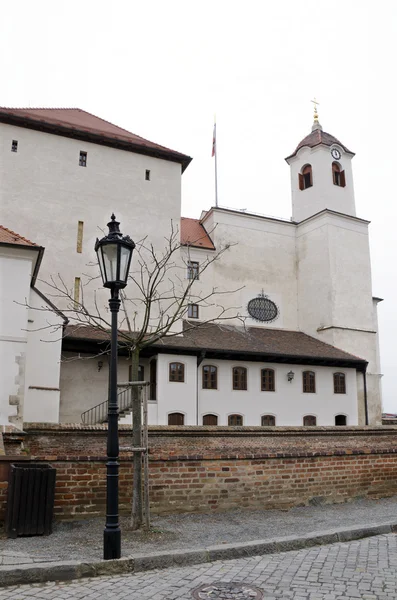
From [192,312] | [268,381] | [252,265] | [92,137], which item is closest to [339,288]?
[252,265]

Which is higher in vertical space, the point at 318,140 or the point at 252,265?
the point at 318,140

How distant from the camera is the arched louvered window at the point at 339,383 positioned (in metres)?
30.0

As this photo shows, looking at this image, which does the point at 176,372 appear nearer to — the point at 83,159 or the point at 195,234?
the point at 195,234

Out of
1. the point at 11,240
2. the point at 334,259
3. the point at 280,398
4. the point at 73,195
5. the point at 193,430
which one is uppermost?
the point at 73,195

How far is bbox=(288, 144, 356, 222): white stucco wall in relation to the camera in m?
36.1

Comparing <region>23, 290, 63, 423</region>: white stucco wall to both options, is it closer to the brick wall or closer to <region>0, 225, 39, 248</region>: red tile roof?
<region>0, 225, 39, 248</region>: red tile roof

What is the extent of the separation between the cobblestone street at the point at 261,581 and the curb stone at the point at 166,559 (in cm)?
11

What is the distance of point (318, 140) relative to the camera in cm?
3738

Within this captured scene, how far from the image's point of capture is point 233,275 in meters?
33.0

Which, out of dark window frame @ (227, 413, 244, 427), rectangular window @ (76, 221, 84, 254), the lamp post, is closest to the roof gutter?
rectangular window @ (76, 221, 84, 254)

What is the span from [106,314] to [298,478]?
56.3 feet

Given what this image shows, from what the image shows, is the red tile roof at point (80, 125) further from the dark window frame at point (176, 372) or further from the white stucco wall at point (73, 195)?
the dark window frame at point (176, 372)

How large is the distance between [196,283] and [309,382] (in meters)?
8.66

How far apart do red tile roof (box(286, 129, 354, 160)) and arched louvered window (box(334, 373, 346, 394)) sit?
16.5 meters
